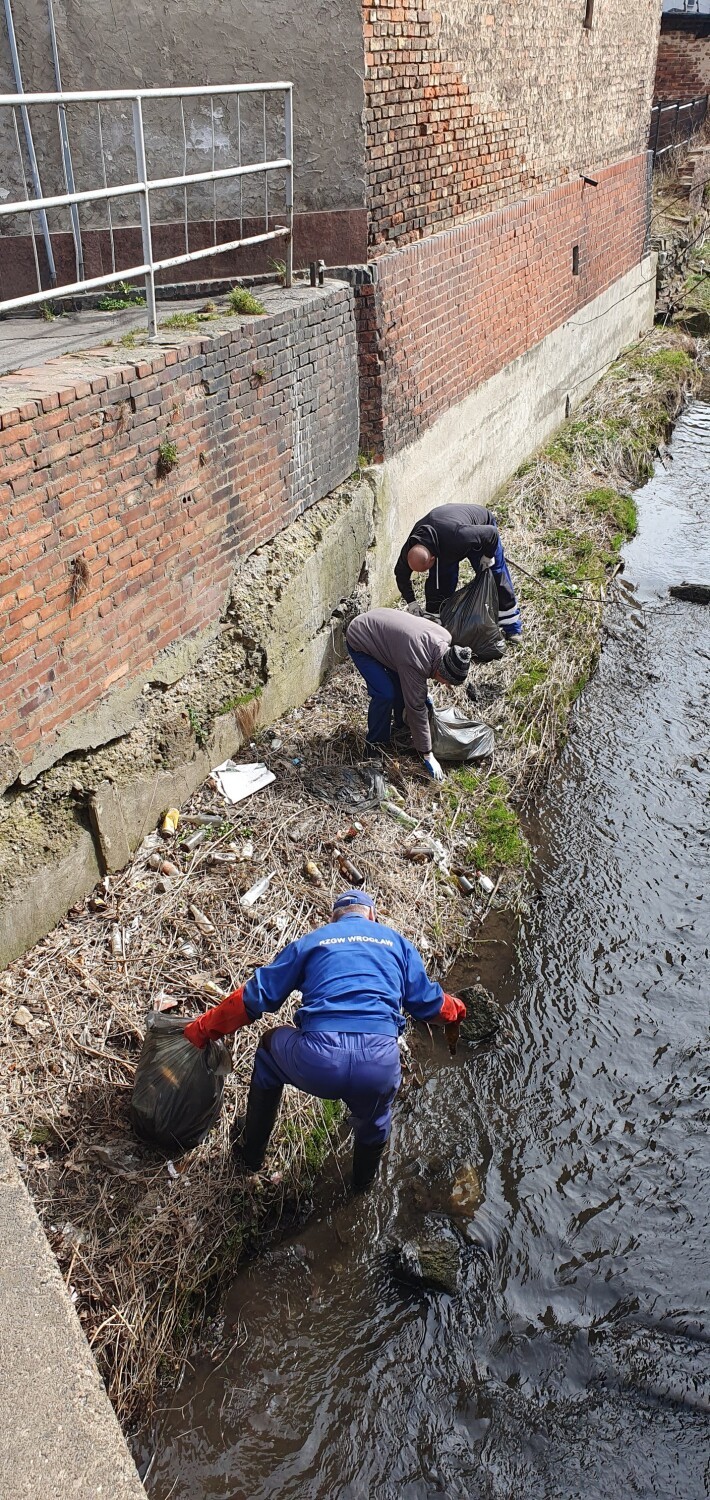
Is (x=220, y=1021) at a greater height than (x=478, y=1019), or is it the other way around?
(x=220, y=1021)

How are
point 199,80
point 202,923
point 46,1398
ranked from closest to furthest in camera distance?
1. point 46,1398
2. point 202,923
3. point 199,80

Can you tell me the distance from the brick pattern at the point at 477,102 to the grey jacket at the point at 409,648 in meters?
2.56

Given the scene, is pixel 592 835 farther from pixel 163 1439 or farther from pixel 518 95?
pixel 518 95

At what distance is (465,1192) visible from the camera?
4.34m

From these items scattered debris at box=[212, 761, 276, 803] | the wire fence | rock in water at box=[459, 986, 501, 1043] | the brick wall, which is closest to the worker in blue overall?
rock in water at box=[459, 986, 501, 1043]

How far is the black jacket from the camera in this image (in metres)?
6.84

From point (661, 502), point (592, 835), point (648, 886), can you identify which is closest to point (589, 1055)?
point (648, 886)

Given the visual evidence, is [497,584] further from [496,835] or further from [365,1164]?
[365,1164]

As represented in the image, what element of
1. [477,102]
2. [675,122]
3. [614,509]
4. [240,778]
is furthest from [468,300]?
[675,122]

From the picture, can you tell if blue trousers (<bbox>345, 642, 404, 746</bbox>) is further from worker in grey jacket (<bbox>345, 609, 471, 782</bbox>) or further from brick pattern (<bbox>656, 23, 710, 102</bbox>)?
brick pattern (<bbox>656, 23, 710, 102</bbox>)

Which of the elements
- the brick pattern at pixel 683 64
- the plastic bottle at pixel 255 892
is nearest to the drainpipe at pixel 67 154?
the plastic bottle at pixel 255 892

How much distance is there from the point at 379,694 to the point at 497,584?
1.52 meters

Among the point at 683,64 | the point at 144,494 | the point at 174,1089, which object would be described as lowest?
the point at 174,1089

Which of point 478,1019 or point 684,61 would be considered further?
point 684,61
